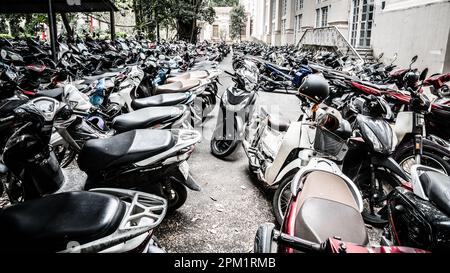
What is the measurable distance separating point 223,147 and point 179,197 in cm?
188

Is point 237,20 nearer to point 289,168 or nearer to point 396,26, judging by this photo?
point 396,26

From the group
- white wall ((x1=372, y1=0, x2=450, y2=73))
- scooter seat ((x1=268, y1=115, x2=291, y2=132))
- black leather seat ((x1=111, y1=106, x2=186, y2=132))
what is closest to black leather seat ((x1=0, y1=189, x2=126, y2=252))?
black leather seat ((x1=111, y1=106, x2=186, y2=132))

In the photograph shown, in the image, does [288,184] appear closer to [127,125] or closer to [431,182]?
[431,182]

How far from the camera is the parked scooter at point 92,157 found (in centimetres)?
218

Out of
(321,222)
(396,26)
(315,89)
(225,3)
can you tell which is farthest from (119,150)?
(225,3)

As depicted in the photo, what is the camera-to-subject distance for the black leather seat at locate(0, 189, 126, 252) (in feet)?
4.30

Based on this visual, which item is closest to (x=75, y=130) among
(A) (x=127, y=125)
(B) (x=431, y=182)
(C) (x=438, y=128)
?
(A) (x=127, y=125)

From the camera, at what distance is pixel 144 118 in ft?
10.9

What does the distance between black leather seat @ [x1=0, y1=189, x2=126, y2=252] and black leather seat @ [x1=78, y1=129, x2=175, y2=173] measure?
0.71 metres

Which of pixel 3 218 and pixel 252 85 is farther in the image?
pixel 252 85

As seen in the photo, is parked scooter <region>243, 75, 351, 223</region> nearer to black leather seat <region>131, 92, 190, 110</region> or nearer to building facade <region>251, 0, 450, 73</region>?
black leather seat <region>131, 92, 190, 110</region>

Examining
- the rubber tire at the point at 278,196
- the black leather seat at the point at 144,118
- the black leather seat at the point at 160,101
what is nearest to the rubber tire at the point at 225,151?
the black leather seat at the point at 160,101

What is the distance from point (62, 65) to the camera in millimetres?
6188
